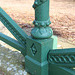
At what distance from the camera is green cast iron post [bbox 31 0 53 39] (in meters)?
1.29

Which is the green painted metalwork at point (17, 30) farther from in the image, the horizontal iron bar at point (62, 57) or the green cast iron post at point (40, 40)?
the horizontal iron bar at point (62, 57)

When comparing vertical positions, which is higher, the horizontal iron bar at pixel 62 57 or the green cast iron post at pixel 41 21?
the green cast iron post at pixel 41 21

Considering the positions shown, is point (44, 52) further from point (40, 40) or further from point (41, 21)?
point (41, 21)

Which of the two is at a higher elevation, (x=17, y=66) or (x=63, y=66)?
(x=63, y=66)

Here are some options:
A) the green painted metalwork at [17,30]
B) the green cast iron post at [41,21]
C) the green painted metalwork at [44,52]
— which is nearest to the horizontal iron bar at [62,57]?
the green painted metalwork at [44,52]

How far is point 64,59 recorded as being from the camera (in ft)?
4.36

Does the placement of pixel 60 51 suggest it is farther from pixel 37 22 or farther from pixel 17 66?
pixel 17 66

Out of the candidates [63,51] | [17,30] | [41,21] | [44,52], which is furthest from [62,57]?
[17,30]

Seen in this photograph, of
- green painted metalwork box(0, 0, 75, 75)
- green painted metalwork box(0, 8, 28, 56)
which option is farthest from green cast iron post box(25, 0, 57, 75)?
green painted metalwork box(0, 8, 28, 56)

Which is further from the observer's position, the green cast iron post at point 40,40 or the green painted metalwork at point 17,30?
the green painted metalwork at point 17,30

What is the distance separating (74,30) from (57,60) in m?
1.88

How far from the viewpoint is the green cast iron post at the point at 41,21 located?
129 centimetres

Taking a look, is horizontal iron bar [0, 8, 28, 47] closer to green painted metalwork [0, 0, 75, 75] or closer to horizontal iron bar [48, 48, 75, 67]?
green painted metalwork [0, 0, 75, 75]

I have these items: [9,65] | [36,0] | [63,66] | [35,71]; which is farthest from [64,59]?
[9,65]
